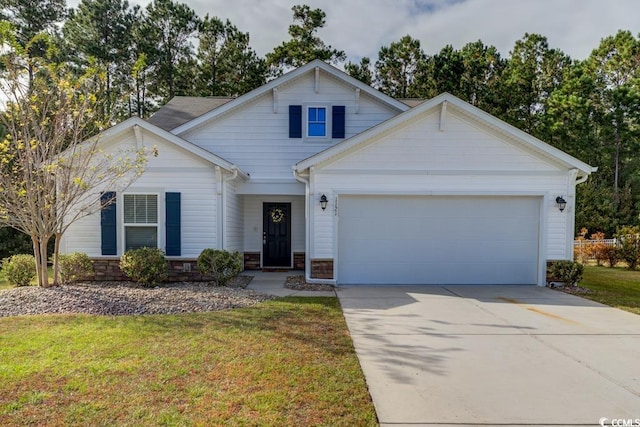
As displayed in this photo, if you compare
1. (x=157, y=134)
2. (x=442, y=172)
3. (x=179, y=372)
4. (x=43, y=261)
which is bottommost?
(x=179, y=372)

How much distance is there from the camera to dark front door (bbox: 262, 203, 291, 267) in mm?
12148

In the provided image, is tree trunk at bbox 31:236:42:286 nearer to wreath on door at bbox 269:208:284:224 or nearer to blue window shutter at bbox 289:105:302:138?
wreath on door at bbox 269:208:284:224

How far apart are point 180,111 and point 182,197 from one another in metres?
5.44

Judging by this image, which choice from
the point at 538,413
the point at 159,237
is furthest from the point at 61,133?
the point at 538,413

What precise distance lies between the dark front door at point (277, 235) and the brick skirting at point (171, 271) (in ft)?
9.89

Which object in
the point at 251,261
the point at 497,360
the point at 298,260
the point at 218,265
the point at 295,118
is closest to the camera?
the point at 497,360

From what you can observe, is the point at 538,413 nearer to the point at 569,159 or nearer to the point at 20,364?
the point at 20,364

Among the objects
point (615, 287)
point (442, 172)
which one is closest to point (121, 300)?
point (442, 172)

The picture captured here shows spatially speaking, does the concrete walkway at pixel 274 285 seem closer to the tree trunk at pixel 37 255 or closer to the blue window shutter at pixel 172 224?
the blue window shutter at pixel 172 224

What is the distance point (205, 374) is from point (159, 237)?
20.4ft

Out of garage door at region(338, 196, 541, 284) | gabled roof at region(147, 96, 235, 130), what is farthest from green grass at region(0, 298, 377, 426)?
gabled roof at region(147, 96, 235, 130)

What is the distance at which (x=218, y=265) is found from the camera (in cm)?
868

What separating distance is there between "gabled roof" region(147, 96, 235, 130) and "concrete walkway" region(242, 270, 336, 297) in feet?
18.8

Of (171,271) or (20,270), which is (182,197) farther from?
(20,270)
